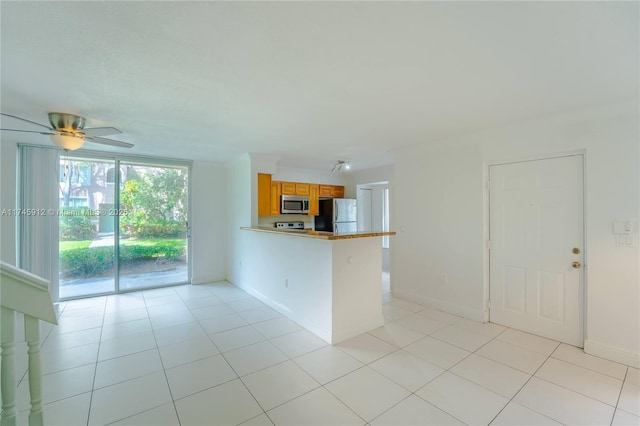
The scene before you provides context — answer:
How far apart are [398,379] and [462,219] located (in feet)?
7.37

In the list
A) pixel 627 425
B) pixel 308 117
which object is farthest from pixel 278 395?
pixel 308 117

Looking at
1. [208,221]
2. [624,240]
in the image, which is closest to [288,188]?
[208,221]

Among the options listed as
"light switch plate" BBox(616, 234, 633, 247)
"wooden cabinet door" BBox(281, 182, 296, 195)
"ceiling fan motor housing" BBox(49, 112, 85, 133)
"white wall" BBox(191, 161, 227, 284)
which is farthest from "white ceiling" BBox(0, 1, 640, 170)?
"wooden cabinet door" BBox(281, 182, 296, 195)

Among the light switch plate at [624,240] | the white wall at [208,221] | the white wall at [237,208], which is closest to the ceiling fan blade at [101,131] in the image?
the white wall at [237,208]

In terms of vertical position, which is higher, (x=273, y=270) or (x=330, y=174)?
(x=330, y=174)

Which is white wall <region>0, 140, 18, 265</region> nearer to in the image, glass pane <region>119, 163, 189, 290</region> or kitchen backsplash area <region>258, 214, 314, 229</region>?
glass pane <region>119, 163, 189, 290</region>

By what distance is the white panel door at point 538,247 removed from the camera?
283 centimetres

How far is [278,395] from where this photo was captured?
207cm

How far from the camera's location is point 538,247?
10.1ft

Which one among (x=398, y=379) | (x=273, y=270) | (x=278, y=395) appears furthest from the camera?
(x=273, y=270)

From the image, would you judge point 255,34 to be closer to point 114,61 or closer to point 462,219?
point 114,61

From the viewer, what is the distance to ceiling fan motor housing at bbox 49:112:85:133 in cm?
266

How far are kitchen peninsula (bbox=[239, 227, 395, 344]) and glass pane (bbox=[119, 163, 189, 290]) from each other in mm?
2325

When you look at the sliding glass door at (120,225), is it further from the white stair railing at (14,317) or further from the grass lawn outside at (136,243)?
the white stair railing at (14,317)
